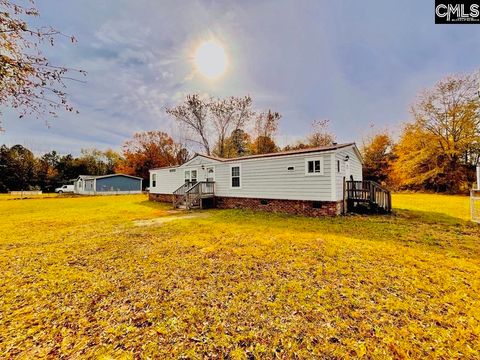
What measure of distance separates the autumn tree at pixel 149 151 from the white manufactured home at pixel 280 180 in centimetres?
2381

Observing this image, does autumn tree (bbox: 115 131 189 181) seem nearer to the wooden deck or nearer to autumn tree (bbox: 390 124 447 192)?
the wooden deck

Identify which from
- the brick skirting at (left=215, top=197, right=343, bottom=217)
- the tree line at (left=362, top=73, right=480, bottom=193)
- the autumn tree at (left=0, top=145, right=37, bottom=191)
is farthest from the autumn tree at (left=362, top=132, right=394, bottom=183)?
the autumn tree at (left=0, top=145, right=37, bottom=191)

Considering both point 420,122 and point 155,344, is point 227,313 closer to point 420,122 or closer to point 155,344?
point 155,344

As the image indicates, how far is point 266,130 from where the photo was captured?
91.8ft

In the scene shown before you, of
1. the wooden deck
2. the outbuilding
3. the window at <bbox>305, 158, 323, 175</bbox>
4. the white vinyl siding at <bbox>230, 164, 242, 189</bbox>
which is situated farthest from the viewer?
the outbuilding

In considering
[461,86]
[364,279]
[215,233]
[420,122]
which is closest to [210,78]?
[215,233]

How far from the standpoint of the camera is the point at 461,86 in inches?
845

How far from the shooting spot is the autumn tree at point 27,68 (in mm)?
3141

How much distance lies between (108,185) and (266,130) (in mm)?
25350

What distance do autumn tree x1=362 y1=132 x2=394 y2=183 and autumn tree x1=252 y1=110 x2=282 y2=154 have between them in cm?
1379

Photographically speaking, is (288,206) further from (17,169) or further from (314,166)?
(17,169)

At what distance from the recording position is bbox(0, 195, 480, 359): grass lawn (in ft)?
7.43

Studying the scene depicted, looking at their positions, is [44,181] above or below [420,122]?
below

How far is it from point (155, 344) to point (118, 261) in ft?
9.93
